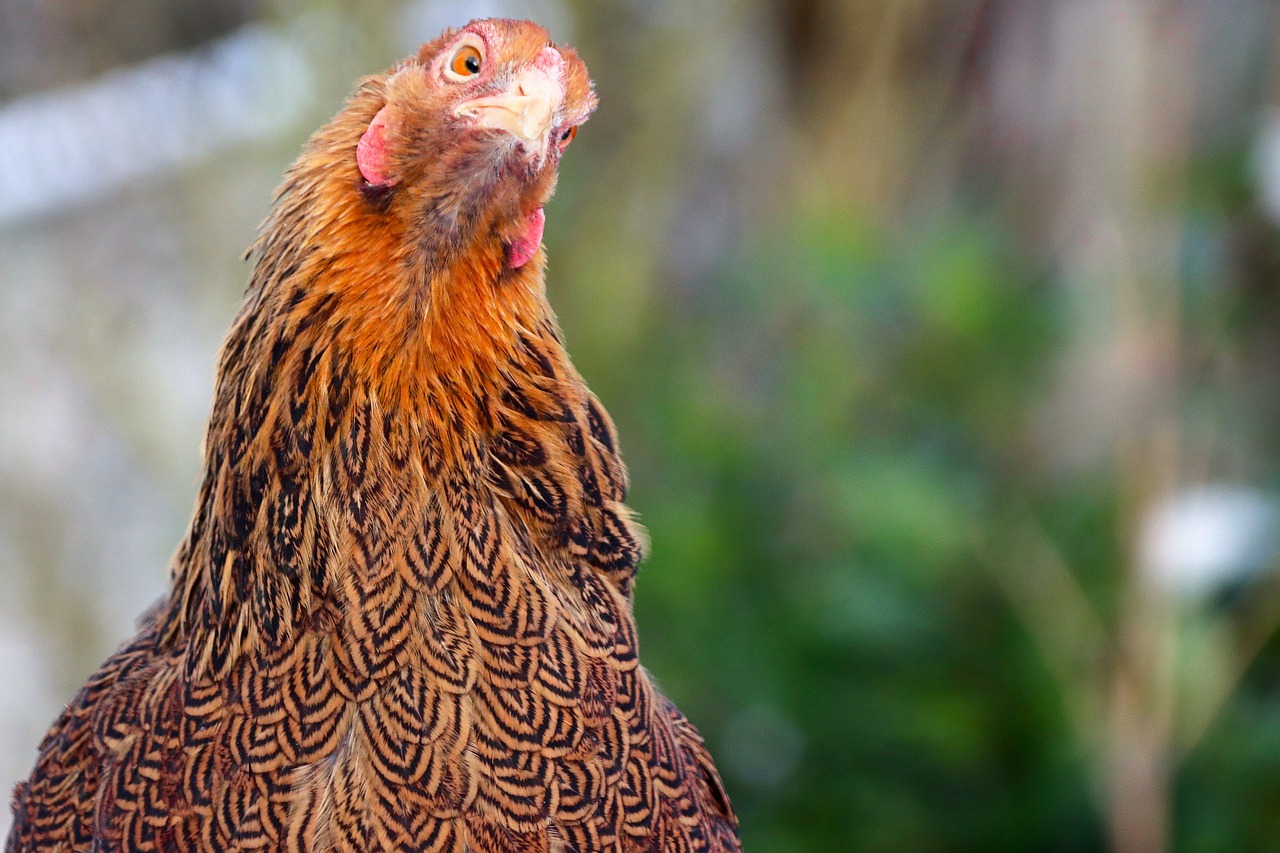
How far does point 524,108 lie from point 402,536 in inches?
21.6

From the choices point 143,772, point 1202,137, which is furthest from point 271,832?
point 1202,137

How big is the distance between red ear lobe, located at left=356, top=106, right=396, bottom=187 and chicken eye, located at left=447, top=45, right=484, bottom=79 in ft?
0.35

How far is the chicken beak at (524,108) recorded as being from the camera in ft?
5.06

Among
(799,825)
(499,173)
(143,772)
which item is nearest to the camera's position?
(499,173)

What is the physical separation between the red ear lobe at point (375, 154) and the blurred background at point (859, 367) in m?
2.53

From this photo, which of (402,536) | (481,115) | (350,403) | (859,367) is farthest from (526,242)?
(859,367)

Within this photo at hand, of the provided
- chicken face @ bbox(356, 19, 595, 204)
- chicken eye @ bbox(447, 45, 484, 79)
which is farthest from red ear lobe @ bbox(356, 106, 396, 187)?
chicken eye @ bbox(447, 45, 484, 79)

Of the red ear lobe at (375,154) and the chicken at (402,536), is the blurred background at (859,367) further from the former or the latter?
the red ear lobe at (375,154)

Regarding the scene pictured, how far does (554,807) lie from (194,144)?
439 centimetres

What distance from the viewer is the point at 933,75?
595 centimetres

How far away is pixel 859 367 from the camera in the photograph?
465cm

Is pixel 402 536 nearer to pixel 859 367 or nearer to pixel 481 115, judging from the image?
pixel 481 115

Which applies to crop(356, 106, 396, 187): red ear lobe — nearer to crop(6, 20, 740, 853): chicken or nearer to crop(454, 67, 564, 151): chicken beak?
crop(6, 20, 740, 853): chicken

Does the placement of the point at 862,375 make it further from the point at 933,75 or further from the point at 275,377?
the point at 275,377
